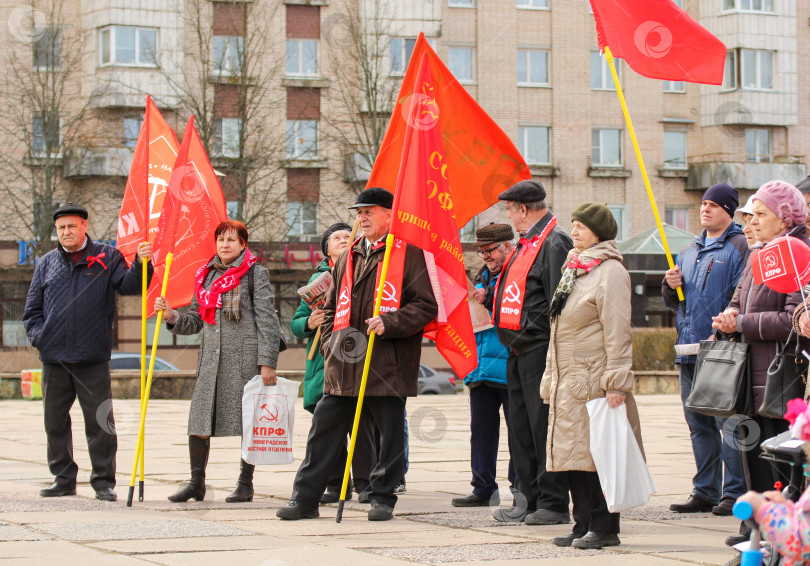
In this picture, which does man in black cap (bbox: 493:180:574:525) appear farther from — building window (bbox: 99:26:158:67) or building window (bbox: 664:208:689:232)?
building window (bbox: 664:208:689:232)

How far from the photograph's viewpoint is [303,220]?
1644 inches

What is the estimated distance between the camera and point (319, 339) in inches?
345

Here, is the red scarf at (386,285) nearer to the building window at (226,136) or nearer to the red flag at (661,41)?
the red flag at (661,41)

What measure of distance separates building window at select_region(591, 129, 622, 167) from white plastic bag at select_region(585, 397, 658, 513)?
39.1m

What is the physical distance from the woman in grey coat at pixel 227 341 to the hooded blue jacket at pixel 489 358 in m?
1.44

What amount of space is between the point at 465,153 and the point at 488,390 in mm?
1712

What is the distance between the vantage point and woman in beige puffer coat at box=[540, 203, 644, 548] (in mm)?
6426

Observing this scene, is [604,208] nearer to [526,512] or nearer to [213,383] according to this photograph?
[526,512]

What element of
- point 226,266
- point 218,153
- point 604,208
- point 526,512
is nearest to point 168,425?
point 226,266

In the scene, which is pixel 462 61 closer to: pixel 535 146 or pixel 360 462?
pixel 535 146

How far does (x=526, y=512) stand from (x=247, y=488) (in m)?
2.07

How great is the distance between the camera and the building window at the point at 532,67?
1738 inches

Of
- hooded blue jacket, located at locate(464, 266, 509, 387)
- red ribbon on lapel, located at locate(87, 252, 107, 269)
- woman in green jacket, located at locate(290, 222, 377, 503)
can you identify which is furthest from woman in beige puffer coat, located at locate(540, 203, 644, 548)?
red ribbon on lapel, located at locate(87, 252, 107, 269)

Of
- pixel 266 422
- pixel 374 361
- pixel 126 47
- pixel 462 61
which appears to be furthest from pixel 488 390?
pixel 462 61
